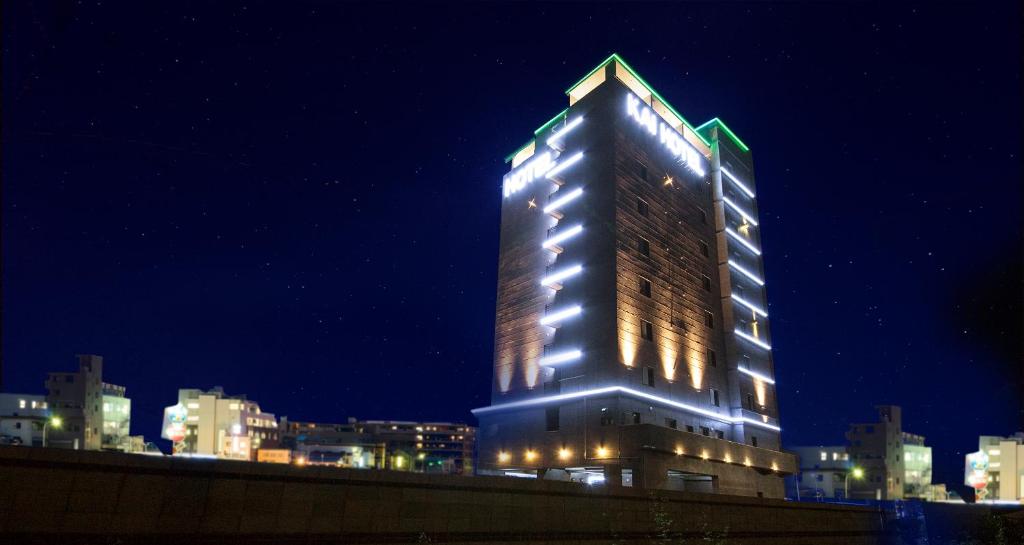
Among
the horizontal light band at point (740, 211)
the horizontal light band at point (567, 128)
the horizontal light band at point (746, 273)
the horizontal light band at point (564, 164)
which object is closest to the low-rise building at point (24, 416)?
the horizontal light band at point (564, 164)

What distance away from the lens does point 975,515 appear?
55.2m

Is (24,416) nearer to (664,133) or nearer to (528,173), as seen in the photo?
(528,173)

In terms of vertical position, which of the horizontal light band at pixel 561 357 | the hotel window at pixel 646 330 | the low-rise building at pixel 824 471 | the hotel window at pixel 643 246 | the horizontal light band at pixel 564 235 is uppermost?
the horizontal light band at pixel 564 235

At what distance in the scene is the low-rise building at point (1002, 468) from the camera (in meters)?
109

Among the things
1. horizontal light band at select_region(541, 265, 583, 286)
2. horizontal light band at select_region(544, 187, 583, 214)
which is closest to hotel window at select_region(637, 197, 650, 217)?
horizontal light band at select_region(544, 187, 583, 214)

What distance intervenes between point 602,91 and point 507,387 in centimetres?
2685

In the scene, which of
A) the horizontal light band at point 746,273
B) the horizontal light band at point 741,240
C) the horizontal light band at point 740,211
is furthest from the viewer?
the horizontal light band at point 740,211

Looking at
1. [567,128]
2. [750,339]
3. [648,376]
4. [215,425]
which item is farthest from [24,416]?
[750,339]

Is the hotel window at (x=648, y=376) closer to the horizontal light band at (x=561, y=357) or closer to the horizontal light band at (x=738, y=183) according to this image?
the horizontal light band at (x=561, y=357)

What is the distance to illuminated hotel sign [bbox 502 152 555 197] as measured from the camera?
2557 inches

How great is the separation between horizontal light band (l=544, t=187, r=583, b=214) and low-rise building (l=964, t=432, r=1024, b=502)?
8488cm

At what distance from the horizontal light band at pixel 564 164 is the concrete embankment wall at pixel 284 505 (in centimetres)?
A: 3639

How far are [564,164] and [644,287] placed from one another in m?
13.3

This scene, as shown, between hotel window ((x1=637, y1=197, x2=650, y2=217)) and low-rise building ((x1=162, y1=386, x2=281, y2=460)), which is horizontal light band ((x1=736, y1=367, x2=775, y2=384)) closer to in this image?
hotel window ((x1=637, y1=197, x2=650, y2=217))
